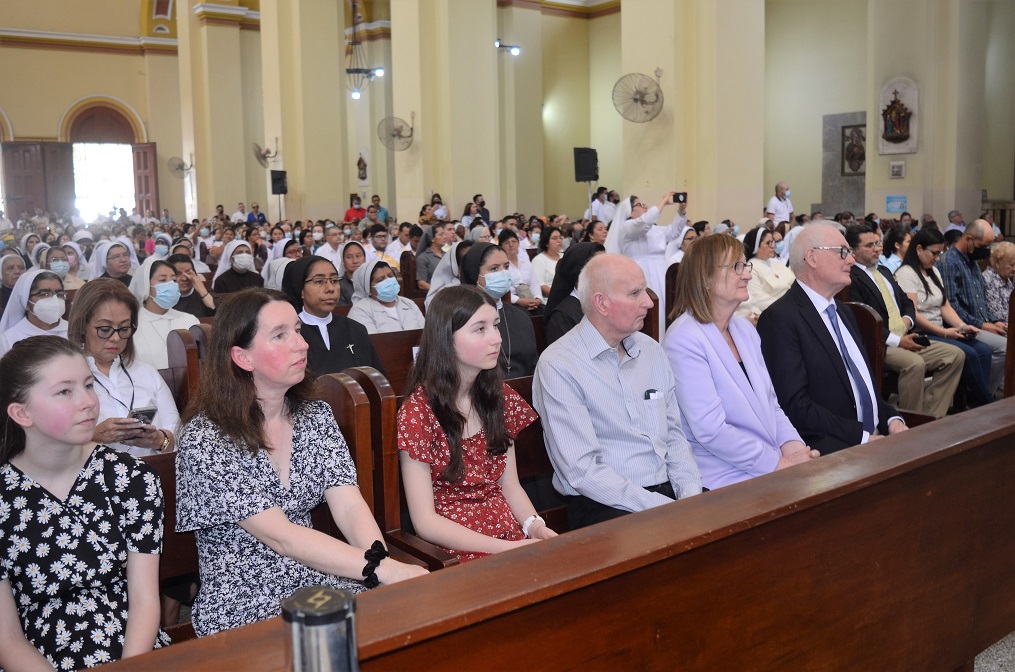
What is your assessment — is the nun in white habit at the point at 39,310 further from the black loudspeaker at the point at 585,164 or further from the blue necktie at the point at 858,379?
the black loudspeaker at the point at 585,164

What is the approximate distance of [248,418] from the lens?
241cm

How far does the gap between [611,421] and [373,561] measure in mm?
1157

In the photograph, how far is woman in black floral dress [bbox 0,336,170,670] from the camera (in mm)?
2137

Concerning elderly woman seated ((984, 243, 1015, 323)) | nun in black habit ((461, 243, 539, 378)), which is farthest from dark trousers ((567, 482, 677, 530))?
elderly woman seated ((984, 243, 1015, 323))

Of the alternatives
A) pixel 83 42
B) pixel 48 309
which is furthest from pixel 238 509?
pixel 83 42

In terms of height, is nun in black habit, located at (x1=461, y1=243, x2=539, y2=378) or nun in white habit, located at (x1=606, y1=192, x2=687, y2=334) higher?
nun in white habit, located at (x1=606, y1=192, x2=687, y2=334)

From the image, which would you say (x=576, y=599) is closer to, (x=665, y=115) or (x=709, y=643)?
(x=709, y=643)

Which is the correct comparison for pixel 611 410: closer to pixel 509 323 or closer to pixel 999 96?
pixel 509 323

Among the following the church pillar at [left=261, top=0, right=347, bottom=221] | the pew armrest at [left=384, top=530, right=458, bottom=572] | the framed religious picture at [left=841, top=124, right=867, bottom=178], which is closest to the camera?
the pew armrest at [left=384, top=530, right=458, bottom=572]

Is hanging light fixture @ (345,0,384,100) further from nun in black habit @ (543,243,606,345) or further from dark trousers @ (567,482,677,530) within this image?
dark trousers @ (567,482,677,530)

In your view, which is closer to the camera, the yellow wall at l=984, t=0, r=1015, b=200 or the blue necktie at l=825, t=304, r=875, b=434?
the blue necktie at l=825, t=304, r=875, b=434

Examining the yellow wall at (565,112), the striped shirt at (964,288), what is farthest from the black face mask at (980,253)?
the yellow wall at (565,112)

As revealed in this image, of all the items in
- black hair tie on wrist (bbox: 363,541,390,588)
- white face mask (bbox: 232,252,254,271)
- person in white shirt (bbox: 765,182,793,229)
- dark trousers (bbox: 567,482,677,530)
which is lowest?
dark trousers (bbox: 567,482,677,530)

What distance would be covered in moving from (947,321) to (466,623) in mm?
6156
